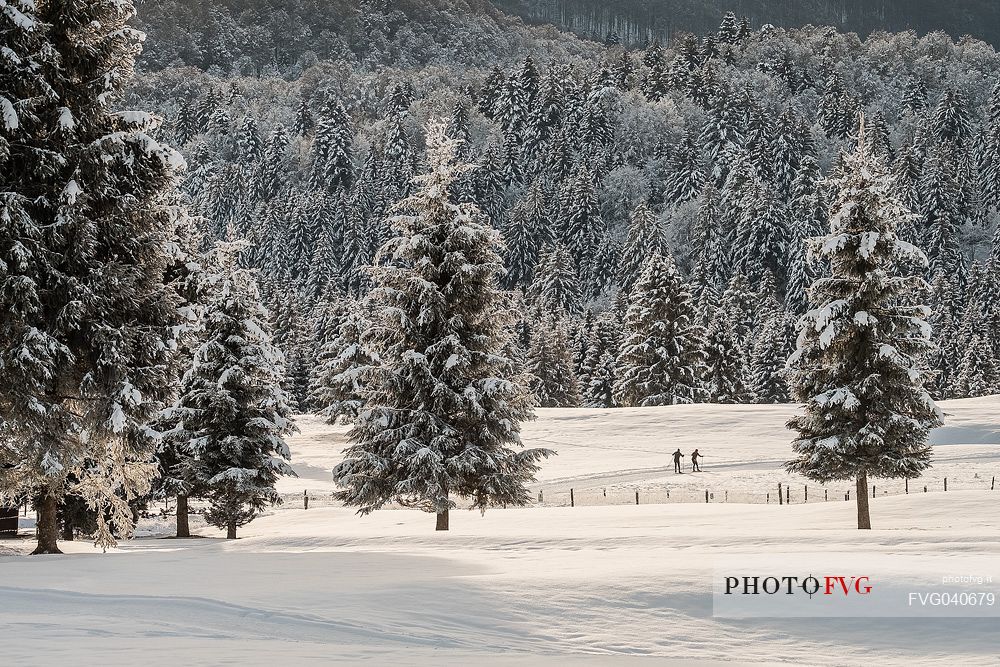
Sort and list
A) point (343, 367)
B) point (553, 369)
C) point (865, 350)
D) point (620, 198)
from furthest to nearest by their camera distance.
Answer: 1. point (620, 198)
2. point (553, 369)
3. point (343, 367)
4. point (865, 350)

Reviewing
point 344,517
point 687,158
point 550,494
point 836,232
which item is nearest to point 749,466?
point 550,494

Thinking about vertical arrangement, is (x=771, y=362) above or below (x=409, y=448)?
above

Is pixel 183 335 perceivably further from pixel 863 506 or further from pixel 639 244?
pixel 639 244

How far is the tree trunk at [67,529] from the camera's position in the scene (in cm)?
2927

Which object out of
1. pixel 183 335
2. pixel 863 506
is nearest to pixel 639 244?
pixel 863 506

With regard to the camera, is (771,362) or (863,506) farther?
(771,362)

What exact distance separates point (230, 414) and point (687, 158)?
15641 centimetres

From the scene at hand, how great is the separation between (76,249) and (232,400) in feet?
42.2

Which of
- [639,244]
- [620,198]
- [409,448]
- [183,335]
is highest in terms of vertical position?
[620,198]

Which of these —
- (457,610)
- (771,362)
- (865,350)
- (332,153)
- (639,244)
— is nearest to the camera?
(457,610)

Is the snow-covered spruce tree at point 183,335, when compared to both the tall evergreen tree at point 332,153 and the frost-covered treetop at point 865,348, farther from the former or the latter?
the tall evergreen tree at point 332,153

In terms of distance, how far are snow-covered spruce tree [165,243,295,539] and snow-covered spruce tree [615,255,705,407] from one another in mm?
40346

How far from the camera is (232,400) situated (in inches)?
1216

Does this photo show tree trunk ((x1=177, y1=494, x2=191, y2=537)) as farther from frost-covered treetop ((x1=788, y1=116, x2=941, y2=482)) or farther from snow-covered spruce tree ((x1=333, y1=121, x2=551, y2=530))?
frost-covered treetop ((x1=788, y1=116, x2=941, y2=482))
